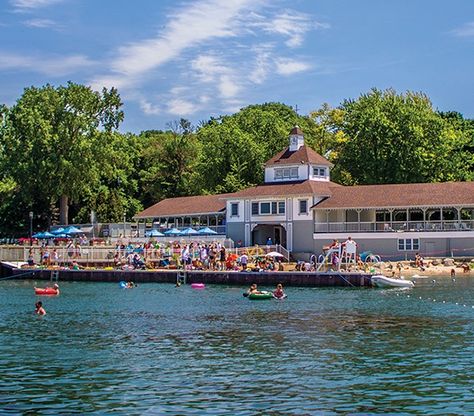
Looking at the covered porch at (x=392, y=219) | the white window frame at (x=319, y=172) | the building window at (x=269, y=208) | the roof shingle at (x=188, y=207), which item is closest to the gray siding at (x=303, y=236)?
the covered porch at (x=392, y=219)

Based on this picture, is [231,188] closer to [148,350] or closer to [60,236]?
[60,236]

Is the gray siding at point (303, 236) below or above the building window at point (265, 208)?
below

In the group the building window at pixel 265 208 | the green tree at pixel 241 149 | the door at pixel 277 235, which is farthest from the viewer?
the green tree at pixel 241 149

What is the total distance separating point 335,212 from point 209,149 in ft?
92.0

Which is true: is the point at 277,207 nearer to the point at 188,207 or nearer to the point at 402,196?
the point at 402,196

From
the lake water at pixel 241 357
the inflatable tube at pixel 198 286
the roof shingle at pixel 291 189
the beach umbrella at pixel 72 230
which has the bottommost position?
the lake water at pixel 241 357

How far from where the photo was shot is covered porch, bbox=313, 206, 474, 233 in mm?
78938

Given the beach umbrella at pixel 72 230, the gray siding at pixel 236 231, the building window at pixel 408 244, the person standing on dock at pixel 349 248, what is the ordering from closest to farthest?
the person standing on dock at pixel 349 248 → the building window at pixel 408 244 → the gray siding at pixel 236 231 → the beach umbrella at pixel 72 230

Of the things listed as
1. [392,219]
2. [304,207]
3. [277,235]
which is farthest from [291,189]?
[392,219]

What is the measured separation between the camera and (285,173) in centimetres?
9144

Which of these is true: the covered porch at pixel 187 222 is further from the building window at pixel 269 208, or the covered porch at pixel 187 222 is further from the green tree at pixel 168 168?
the green tree at pixel 168 168

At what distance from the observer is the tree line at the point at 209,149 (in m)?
96.3

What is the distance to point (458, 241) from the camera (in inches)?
3076

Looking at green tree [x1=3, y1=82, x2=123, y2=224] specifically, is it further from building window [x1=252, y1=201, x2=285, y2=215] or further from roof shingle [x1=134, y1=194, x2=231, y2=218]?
building window [x1=252, y1=201, x2=285, y2=215]
